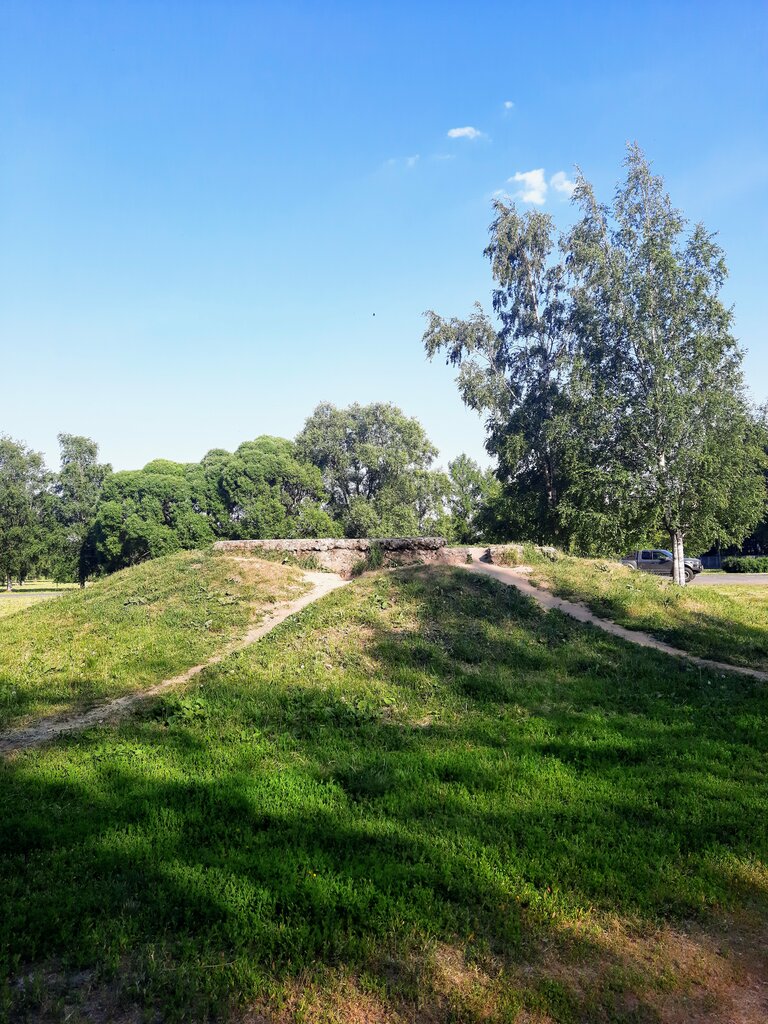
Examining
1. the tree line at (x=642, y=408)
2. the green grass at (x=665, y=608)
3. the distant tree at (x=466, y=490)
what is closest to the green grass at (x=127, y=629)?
the green grass at (x=665, y=608)

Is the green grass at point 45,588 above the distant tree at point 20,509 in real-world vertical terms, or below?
below

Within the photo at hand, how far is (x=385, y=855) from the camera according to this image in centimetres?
400

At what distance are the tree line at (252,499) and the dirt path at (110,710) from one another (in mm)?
29112

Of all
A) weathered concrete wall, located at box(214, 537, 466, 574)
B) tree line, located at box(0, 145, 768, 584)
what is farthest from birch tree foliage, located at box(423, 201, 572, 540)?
weathered concrete wall, located at box(214, 537, 466, 574)

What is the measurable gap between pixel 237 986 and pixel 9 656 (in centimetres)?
902

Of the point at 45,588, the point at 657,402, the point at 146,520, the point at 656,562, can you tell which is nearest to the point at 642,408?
the point at 657,402

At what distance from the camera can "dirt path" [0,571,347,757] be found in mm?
6507

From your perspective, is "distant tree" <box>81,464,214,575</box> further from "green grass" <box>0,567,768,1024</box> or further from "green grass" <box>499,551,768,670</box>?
"green grass" <box>0,567,768,1024</box>

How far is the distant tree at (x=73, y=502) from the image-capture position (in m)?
45.0

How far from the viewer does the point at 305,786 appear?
5.04 m

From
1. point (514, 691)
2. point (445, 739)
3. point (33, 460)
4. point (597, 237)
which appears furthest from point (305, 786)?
point (33, 460)

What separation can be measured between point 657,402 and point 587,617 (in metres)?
12.7

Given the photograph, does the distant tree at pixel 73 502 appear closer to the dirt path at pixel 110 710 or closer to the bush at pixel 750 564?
the dirt path at pixel 110 710

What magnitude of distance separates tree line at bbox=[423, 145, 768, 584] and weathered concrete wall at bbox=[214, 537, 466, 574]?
9106 mm
